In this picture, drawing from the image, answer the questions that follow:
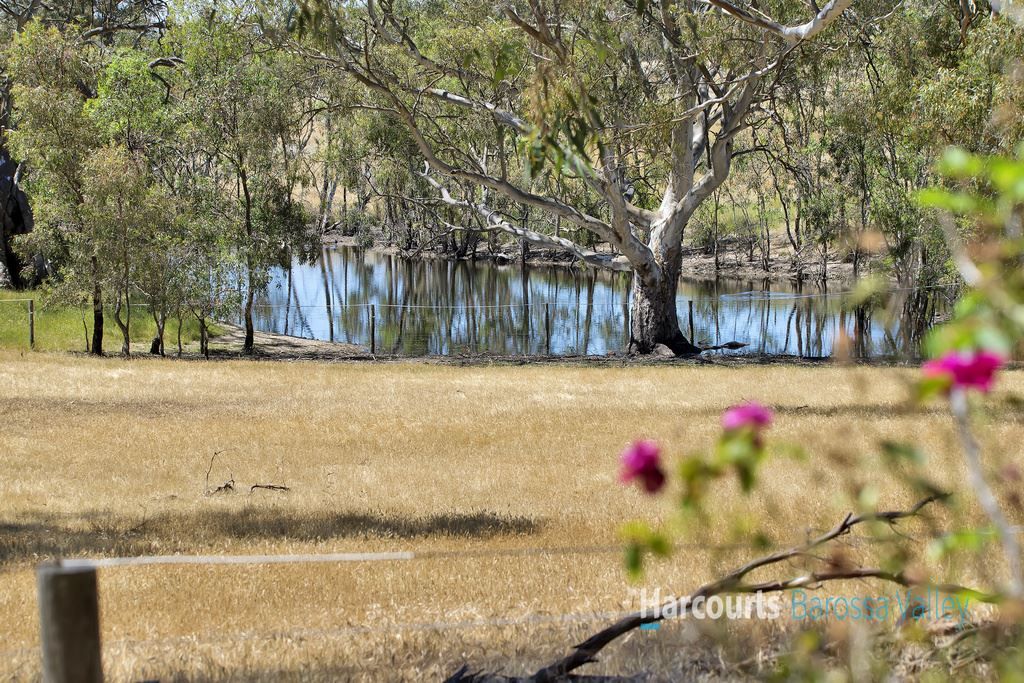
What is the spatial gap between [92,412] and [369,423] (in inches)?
164

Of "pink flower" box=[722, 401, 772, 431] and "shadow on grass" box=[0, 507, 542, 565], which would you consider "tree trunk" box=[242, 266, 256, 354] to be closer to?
"shadow on grass" box=[0, 507, 542, 565]

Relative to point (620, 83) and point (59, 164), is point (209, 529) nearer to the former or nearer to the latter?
point (59, 164)

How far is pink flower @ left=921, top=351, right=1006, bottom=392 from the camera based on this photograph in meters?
1.72

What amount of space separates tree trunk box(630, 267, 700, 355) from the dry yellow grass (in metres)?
6.22

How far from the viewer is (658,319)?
93.9 feet

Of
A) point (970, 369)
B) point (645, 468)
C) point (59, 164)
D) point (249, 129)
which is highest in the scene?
point (249, 129)

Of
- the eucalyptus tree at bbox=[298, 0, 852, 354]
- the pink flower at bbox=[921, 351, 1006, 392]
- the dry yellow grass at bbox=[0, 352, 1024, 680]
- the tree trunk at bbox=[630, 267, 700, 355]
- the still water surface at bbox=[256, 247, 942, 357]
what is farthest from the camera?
the still water surface at bbox=[256, 247, 942, 357]

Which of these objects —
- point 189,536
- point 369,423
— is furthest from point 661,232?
point 189,536

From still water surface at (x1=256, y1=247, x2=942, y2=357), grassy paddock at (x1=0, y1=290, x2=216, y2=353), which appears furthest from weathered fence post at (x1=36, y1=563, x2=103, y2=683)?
grassy paddock at (x1=0, y1=290, x2=216, y2=353)

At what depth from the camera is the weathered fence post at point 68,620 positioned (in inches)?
113

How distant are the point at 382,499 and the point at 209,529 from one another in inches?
78.6

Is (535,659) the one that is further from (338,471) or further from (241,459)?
(241,459)

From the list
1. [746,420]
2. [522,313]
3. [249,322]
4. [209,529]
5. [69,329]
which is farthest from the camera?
[522,313]

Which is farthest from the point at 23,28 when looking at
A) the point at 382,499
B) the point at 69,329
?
the point at 382,499
